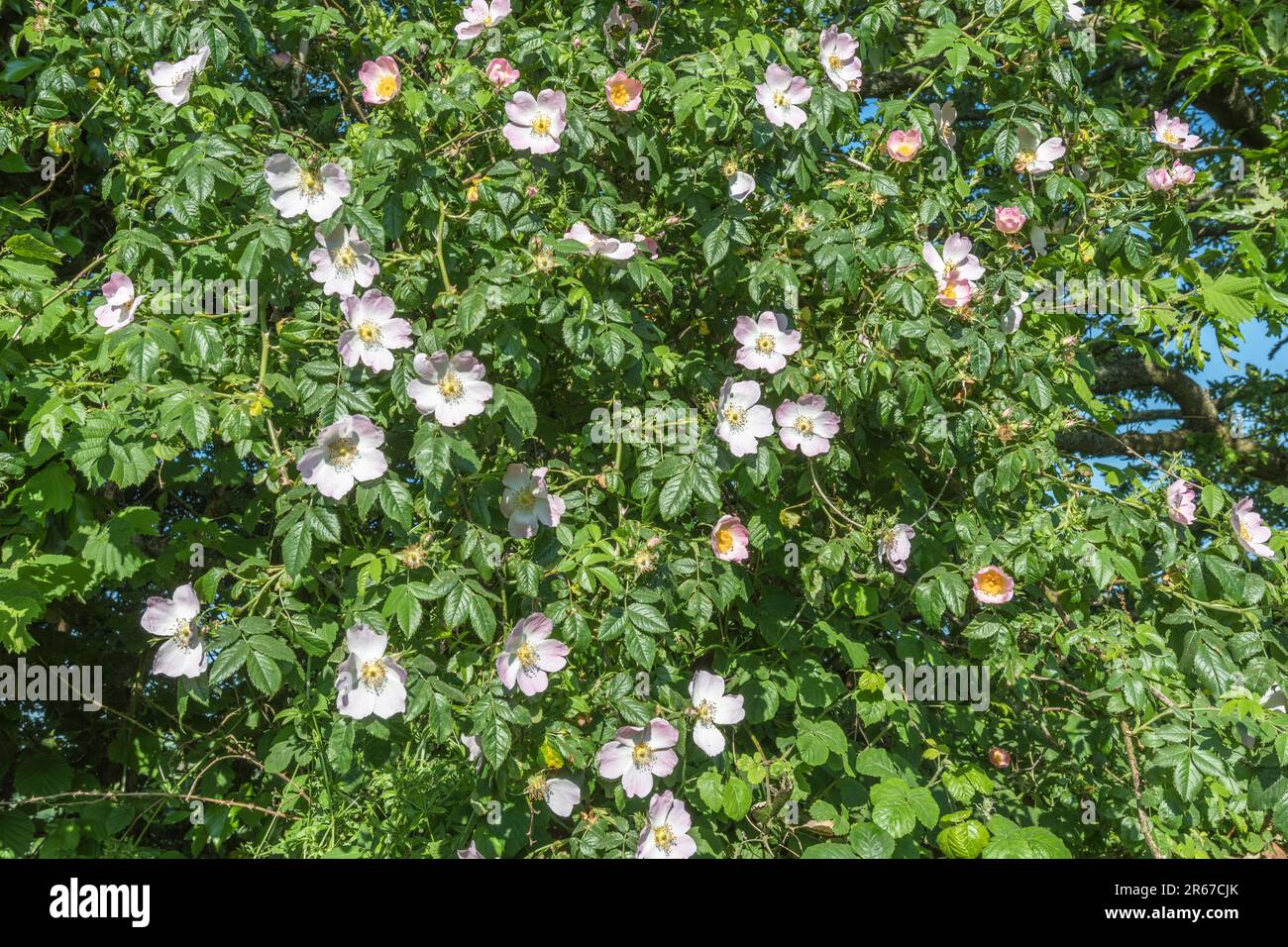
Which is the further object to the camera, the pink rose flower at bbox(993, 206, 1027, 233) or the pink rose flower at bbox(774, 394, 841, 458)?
the pink rose flower at bbox(993, 206, 1027, 233)

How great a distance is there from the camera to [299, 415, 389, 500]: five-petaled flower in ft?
5.59

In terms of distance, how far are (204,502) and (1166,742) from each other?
2673 millimetres

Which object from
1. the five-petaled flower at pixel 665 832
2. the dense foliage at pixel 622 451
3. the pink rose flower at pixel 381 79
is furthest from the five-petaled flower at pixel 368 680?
the pink rose flower at pixel 381 79

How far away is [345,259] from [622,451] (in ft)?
2.17

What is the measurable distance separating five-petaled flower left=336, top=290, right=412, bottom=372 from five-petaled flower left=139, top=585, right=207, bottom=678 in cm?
53

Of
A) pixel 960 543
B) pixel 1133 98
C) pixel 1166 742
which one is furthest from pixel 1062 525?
pixel 1133 98

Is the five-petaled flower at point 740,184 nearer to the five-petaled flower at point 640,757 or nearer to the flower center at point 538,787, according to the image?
the five-petaled flower at point 640,757

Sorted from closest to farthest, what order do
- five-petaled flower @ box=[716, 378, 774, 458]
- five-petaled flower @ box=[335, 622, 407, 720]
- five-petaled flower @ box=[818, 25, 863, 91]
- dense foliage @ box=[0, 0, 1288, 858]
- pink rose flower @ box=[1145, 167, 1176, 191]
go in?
1. five-petaled flower @ box=[335, 622, 407, 720]
2. dense foliage @ box=[0, 0, 1288, 858]
3. five-petaled flower @ box=[716, 378, 774, 458]
4. five-petaled flower @ box=[818, 25, 863, 91]
5. pink rose flower @ box=[1145, 167, 1176, 191]

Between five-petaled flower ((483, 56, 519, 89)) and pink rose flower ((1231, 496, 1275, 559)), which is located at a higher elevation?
five-petaled flower ((483, 56, 519, 89))

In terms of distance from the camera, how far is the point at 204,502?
309cm

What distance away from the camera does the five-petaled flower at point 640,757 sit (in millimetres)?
1799

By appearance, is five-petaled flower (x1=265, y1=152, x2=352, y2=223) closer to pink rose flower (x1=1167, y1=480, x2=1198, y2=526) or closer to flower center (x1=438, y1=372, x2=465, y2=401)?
flower center (x1=438, y1=372, x2=465, y2=401)

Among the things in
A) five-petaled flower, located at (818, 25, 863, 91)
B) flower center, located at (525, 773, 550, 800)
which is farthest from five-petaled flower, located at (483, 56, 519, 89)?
flower center, located at (525, 773, 550, 800)

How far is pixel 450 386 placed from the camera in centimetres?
173
